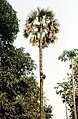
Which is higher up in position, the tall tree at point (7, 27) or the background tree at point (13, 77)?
the tall tree at point (7, 27)

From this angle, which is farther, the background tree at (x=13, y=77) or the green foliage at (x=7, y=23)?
the green foliage at (x=7, y=23)

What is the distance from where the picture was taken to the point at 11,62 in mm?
36312

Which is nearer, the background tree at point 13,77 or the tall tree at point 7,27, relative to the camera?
the background tree at point 13,77

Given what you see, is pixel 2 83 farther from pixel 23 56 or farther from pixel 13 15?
pixel 13 15

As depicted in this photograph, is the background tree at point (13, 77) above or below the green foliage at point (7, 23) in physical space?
below

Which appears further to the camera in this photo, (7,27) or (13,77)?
(7,27)

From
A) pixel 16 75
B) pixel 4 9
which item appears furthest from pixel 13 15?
pixel 16 75

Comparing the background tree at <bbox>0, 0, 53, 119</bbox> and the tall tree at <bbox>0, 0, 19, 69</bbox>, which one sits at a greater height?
the tall tree at <bbox>0, 0, 19, 69</bbox>

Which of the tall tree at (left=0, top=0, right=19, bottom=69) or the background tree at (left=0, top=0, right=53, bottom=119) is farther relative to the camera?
the tall tree at (left=0, top=0, right=19, bottom=69)

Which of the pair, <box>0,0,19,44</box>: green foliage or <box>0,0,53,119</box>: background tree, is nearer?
<box>0,0,53,119</box>: background tree

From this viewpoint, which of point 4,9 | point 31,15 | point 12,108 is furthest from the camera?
point 4,9

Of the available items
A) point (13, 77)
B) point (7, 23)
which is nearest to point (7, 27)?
point (7, 23)

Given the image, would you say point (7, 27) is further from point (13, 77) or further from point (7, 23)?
point (13, 77)

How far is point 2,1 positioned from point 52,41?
11018 mm
